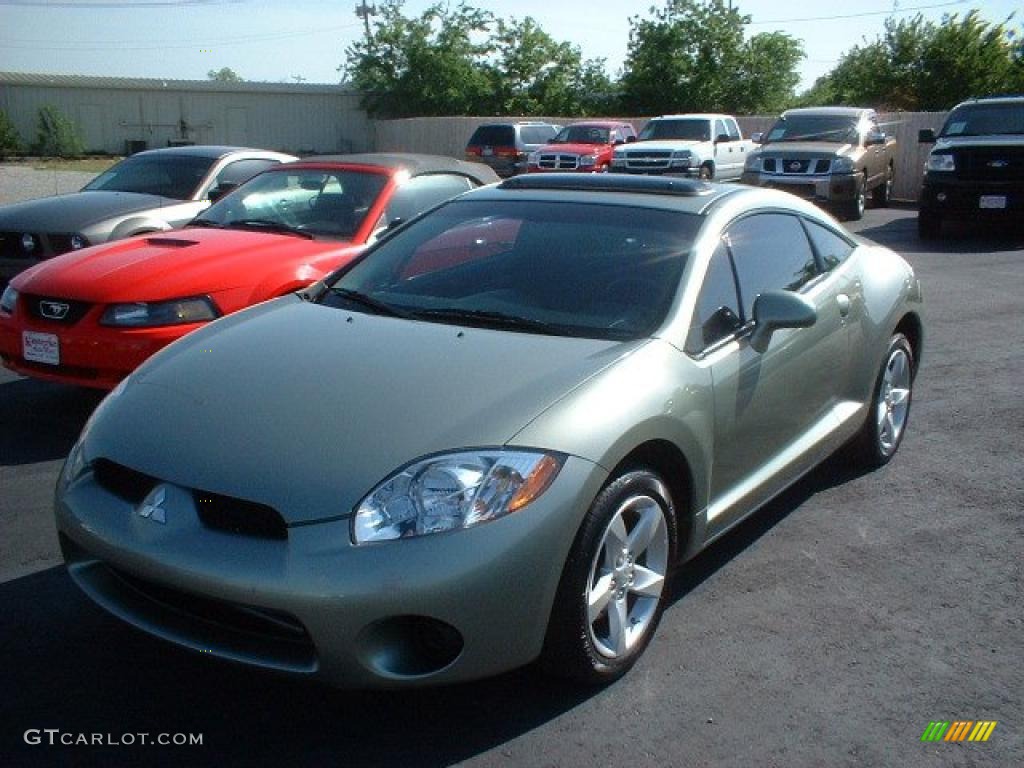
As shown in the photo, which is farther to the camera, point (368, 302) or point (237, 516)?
point (368, 302)

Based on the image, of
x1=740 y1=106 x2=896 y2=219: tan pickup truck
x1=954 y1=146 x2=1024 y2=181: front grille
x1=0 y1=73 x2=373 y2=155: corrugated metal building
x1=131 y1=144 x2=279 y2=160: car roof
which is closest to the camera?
x1=131 y1=144 x2=279 y2=160: car roof

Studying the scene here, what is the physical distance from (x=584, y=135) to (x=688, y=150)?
4.53 m

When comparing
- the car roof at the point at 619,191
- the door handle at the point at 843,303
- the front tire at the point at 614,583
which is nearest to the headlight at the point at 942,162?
the door handle at the point at 843,303

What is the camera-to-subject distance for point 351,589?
2.80m

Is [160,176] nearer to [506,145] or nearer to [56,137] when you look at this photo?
[506,145]

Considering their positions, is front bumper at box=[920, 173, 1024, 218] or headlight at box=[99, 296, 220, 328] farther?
front bumper at box=[920, 173, 1024, 218]

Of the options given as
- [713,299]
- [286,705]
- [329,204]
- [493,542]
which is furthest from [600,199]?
[329,204]

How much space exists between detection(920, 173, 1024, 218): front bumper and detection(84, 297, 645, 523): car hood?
13484mm

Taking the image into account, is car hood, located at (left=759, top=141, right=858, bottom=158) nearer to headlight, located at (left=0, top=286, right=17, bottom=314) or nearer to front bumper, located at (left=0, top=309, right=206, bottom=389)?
front bumper, located at (left=0, top=309, right=206, bottom=389)

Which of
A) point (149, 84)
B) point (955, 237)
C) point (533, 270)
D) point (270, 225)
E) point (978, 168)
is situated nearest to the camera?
point (533, 270)

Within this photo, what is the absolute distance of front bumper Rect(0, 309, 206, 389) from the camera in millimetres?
5633

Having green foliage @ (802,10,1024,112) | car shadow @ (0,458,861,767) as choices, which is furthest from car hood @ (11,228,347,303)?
green foliage @ (802,10,1024,112)

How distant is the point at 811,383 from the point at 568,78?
4474 centimetres

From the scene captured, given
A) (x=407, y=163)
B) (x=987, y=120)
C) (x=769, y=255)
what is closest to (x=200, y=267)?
(x=407, y=163)
